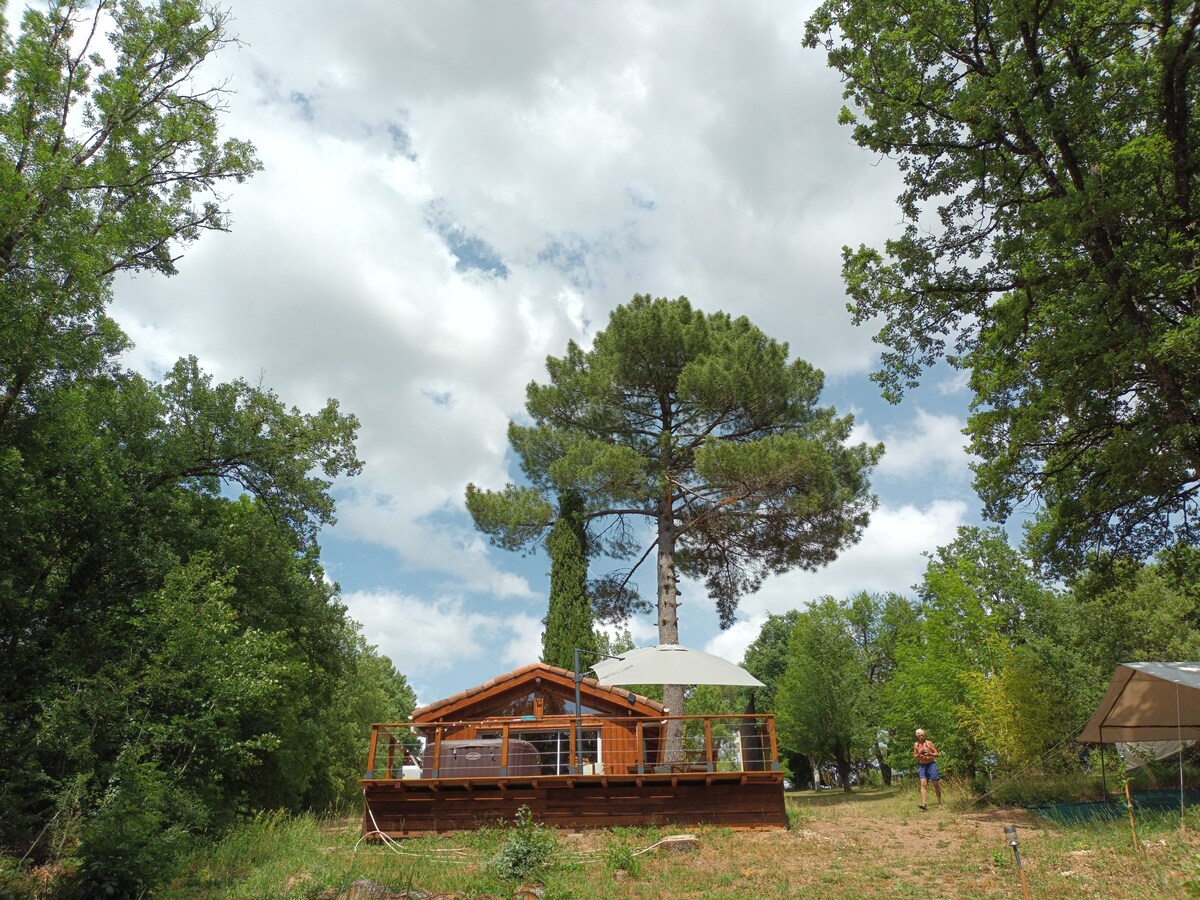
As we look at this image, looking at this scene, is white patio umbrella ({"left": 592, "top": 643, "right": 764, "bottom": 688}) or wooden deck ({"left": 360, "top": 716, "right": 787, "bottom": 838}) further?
white patio umbrella ({"left": 592, "top": 643, "right": 764, "bottom": 688})

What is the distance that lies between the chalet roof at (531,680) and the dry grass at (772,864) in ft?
11.3

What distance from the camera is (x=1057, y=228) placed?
10.3m

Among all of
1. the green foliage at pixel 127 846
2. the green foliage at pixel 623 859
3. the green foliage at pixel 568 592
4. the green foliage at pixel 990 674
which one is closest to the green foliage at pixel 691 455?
the green foliage at pixel 568 592

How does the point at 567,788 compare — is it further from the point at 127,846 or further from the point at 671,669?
the point at 127,846

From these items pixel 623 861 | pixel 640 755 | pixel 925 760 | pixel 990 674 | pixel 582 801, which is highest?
pixel 990 674

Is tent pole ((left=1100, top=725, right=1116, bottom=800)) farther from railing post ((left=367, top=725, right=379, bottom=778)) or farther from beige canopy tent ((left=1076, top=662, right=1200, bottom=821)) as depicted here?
railing post ((left=367, top=725, right=379, bottom=778))

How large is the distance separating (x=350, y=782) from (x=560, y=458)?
20.9 metres

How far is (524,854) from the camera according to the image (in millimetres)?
9570

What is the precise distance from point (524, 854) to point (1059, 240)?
1182 centimetres

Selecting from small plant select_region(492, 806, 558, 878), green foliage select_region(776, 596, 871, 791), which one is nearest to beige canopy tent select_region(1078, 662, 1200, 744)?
small plant select_region(492, 806, 558, 878)

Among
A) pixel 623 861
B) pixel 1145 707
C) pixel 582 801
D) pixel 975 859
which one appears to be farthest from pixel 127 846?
pixel 1145 707

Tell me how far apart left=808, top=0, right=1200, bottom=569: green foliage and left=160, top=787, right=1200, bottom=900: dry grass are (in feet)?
19.2

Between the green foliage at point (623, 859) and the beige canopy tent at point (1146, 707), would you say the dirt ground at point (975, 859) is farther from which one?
the beige canopy tent at point (1146, 707)

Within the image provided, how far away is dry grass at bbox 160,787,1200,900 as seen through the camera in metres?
8.09
